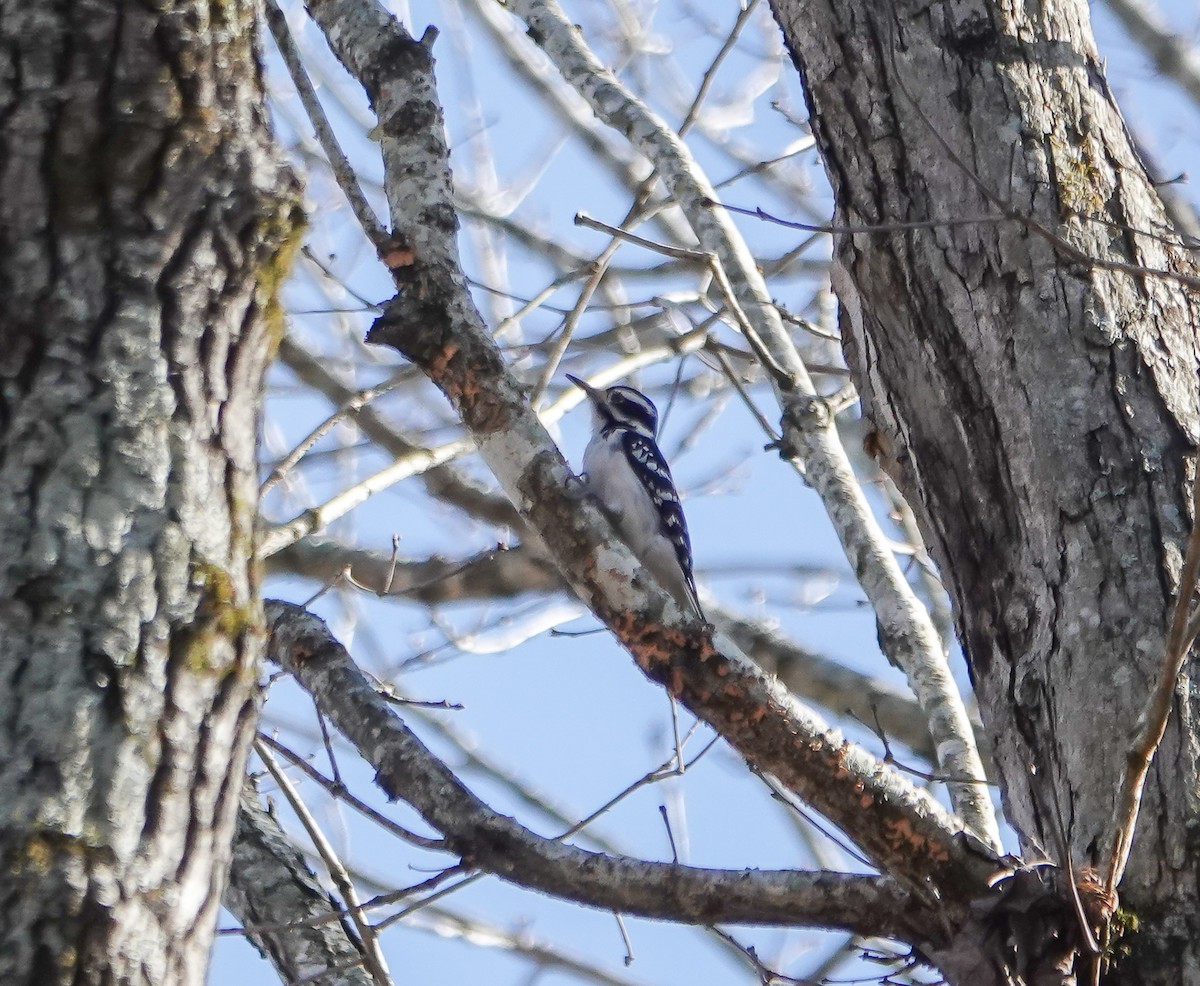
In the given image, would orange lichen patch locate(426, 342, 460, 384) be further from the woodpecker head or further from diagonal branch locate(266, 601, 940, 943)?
the woodpecker head

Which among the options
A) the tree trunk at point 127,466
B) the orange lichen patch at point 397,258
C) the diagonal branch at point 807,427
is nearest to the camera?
the tree trunk at point 127,466

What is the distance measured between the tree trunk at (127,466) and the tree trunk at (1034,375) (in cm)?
156

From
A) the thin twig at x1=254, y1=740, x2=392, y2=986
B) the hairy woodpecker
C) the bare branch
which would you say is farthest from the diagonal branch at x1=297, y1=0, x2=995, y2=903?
the hairy woodpecker

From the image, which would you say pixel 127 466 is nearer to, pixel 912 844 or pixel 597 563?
pixel 597 563

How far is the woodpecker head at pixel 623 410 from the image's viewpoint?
7.42m

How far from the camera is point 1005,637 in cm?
324

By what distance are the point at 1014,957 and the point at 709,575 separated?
6244 mm

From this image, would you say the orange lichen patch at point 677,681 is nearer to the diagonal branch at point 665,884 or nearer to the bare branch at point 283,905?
the diagonal branch at point 665,884

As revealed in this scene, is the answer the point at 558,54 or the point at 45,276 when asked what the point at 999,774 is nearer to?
the point at 45,276

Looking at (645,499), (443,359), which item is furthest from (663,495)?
(443,359)

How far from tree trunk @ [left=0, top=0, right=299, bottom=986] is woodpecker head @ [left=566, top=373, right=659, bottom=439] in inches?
207

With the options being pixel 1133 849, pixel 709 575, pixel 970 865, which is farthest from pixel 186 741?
pixel 709 575

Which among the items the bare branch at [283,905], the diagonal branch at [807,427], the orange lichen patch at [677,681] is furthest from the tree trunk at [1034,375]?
the bare branch at [283,905]

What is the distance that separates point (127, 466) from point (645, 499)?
4806 mm
